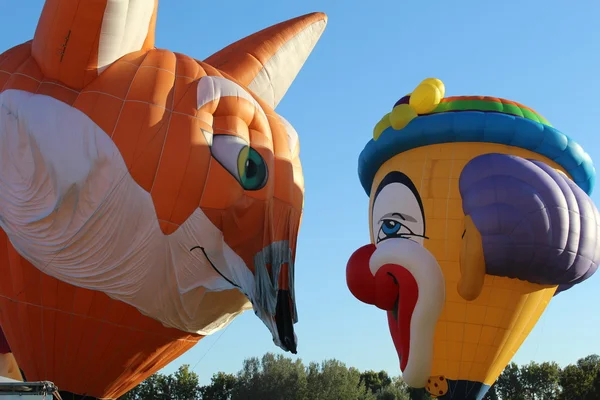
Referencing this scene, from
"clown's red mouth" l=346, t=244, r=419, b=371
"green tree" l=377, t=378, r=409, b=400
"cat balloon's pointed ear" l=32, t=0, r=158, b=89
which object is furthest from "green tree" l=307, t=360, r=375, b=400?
"cat balloon's pointed ear" l=32, t=0, r=158, b=89

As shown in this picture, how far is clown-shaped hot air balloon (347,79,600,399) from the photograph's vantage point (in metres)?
10.8

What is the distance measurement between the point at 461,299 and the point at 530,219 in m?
1.44

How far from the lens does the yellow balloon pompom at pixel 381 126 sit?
40.7ft

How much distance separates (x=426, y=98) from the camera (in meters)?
12.0

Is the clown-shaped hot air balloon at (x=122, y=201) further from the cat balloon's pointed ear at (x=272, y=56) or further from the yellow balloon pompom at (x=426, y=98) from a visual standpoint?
the yellow balloon pompom at (x=426, y=98)

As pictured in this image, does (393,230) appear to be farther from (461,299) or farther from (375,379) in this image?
(375,379)

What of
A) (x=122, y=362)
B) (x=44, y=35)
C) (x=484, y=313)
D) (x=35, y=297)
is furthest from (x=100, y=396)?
(x=484, y=313)

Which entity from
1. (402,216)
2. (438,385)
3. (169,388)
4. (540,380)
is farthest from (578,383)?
(402,216)

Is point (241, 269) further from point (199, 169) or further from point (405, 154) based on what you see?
point (405, 154)

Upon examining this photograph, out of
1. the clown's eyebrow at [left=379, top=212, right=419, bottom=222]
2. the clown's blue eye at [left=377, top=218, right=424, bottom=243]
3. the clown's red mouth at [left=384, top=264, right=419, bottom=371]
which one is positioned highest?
the clown's eyebrow at [left=379, top=212, right=419, bottom=222]

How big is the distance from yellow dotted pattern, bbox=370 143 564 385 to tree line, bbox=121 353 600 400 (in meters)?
14.9

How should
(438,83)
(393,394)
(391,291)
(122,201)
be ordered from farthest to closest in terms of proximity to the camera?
(393,394)
(438,83)
(391,291)
(122,201)

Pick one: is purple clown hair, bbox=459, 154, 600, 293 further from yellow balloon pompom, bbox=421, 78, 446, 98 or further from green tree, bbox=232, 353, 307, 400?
green tree, bbox=232, 353, 307, 400

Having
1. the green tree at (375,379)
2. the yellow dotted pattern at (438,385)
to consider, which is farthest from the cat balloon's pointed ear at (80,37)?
the green tree at (375,379)
